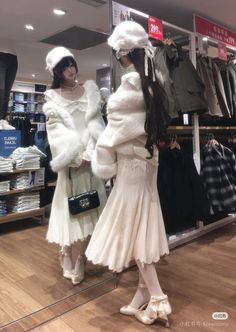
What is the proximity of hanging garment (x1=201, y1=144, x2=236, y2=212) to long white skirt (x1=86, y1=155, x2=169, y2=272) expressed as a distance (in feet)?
4.89

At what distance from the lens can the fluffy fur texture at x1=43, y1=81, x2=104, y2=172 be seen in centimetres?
195

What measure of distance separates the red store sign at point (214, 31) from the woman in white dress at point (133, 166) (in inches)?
71.2

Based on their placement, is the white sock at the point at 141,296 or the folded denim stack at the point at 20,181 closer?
the white sock at the point at 141,296

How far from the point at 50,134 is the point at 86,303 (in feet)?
3.58

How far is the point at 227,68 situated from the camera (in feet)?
10.8

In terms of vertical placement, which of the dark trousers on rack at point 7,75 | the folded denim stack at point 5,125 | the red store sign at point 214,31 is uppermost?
the red store sign at point 214,31

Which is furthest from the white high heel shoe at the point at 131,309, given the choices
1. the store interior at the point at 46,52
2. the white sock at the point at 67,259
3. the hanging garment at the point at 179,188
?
the hanging garment at the point at 179,188

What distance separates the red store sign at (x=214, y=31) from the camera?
3123 millimetres

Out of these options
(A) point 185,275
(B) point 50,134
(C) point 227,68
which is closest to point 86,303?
(A) point 185,275

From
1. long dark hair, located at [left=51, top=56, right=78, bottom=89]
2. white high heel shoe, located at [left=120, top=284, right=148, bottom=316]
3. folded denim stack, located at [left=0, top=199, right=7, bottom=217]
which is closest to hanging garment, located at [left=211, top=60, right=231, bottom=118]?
long dark hair, located at [left=51, top=56, right=78, bottom=89]

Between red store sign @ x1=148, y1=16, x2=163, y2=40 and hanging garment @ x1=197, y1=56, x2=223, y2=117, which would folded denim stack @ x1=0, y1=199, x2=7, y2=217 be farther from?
hanging garment @ x1=197, y1=56, x2=223, y2=117

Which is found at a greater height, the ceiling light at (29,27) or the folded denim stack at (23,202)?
the ceiling light at (29,27)

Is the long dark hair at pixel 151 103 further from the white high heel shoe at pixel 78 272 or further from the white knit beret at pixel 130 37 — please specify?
the white high heel shoe at pixel 78 272

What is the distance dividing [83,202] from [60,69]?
2.87 ft
